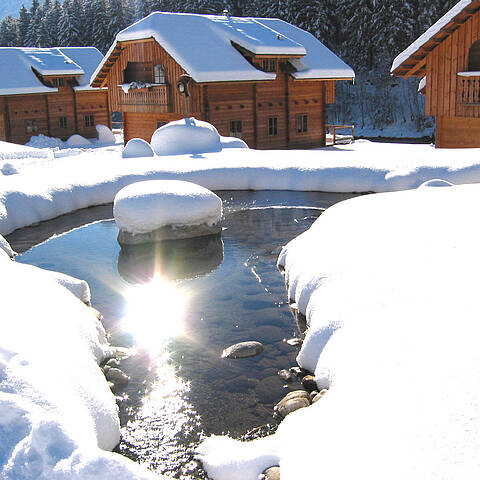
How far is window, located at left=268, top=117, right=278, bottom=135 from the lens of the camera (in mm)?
28906

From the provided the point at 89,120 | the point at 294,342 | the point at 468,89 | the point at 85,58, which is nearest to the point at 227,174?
the point at 468,89

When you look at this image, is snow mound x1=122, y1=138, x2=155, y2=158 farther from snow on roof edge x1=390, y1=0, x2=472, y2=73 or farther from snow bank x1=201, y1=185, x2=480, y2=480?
snow bank x1=201, y1=185, x2=480, y2=480

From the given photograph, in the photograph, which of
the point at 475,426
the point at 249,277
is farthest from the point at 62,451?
the point at 249,277

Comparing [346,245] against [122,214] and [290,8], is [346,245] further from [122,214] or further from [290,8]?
[290,8]

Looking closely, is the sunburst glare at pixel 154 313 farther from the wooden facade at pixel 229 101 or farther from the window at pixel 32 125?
the window at pixel 32 125

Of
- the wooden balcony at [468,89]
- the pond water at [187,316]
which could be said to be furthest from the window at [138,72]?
the wooden balcony at [468,89]

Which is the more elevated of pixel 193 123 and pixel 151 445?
pixel 193 123

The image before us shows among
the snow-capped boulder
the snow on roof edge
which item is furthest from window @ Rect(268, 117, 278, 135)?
the snow-capped boulder

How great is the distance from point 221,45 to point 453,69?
36.4ft

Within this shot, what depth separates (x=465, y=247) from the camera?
8.30 m

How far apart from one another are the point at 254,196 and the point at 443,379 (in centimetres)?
1352

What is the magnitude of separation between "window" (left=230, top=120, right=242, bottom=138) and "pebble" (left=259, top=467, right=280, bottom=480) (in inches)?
914

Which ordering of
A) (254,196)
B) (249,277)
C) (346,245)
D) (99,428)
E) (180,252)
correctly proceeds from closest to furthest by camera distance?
(99,428) → (346,245) → (249,277) → (180,252) → (254,196)

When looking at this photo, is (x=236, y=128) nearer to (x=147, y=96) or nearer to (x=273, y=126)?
(x=273, y=126)
